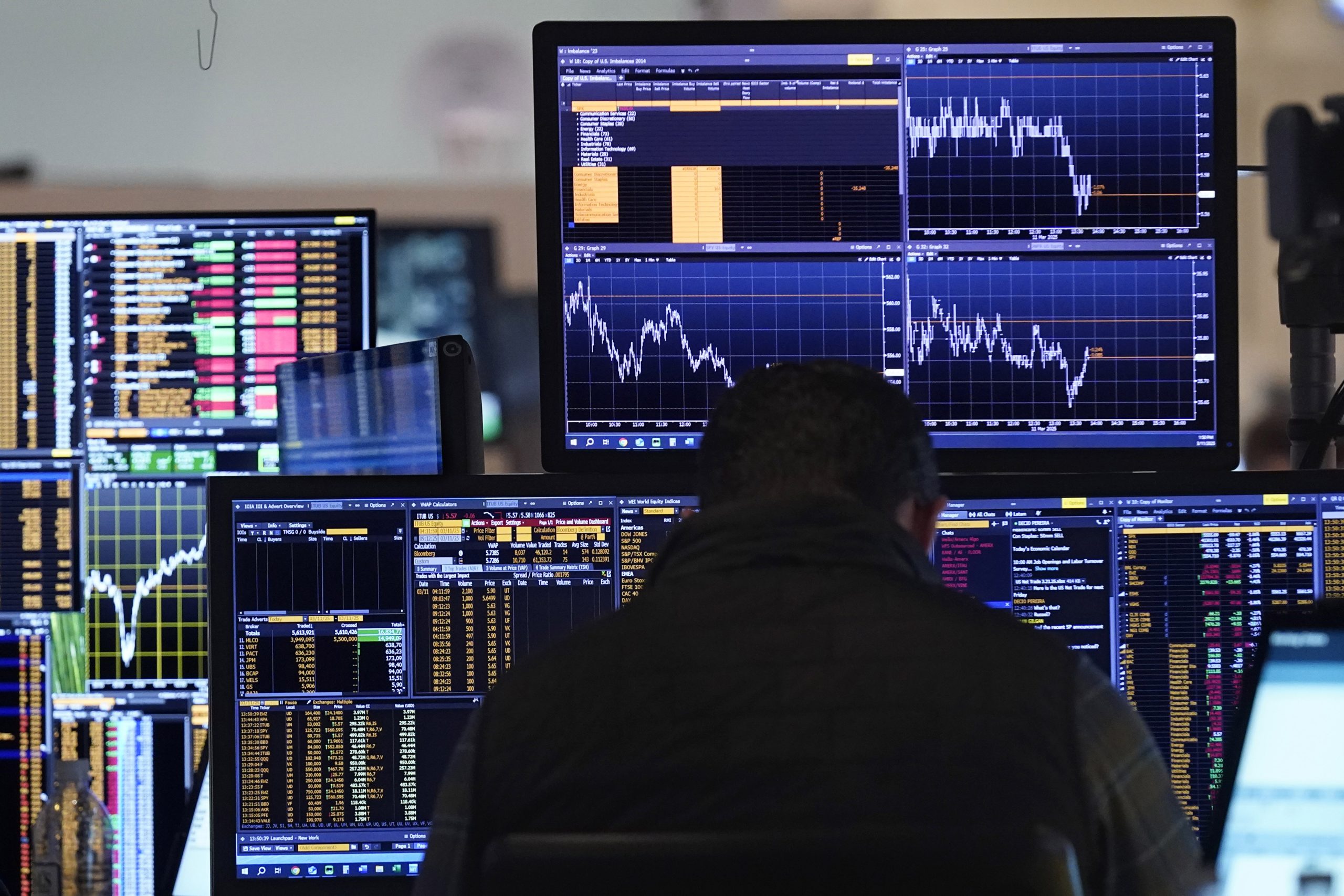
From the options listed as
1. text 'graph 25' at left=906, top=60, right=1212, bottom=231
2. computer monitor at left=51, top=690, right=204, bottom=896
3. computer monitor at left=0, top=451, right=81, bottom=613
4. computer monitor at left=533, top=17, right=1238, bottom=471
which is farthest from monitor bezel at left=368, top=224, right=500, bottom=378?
text 'graph 25' at left=906, top=60, right=1212, bottom=231

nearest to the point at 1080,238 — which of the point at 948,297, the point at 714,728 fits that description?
the point at 948,297

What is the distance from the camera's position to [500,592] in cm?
160

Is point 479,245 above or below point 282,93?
below

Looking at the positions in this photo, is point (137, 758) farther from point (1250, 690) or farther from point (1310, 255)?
point (1310, 255)

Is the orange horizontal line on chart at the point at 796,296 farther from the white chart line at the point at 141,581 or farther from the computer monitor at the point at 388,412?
the white chart line at the point at 141,581

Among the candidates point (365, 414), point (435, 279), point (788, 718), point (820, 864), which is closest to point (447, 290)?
point (435, 279)

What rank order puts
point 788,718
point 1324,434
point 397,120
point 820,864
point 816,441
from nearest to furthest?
point 820,864
point 788,718
point 816,441
point 1324,434
point 397,120

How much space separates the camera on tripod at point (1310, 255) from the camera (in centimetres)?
193

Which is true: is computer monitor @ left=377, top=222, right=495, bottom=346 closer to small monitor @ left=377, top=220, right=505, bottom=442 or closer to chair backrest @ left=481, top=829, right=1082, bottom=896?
small monitor @ left=377, top=220, right=505, bottom=442

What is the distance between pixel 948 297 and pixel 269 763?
0.99 metres

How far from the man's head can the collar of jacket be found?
3 centimetres

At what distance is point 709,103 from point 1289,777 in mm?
973

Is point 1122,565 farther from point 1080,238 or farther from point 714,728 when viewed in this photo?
point 714,728

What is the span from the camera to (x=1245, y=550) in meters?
1.59
